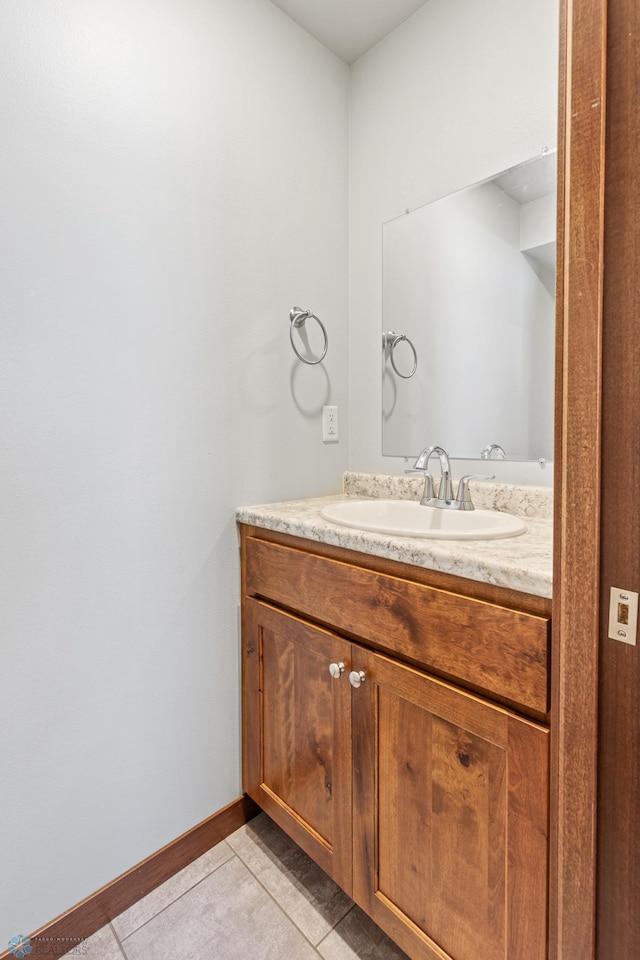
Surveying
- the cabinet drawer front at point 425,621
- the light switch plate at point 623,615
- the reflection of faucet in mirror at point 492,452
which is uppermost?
the reflection of faucet in mirror at point 492,452

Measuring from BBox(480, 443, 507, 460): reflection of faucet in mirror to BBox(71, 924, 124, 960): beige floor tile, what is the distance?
4.89ft

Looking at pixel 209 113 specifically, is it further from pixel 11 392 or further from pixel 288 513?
pixel 288 513

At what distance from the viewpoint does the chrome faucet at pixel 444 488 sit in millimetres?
1308

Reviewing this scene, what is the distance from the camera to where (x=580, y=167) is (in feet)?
1.94

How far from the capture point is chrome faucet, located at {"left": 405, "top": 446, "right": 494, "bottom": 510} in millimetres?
1308

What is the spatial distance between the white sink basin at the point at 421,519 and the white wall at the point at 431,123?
7.1 inches

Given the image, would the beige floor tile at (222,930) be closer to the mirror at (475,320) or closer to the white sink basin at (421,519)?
the white sink basin at (421,519)

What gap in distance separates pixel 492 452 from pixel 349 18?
4.68 feet

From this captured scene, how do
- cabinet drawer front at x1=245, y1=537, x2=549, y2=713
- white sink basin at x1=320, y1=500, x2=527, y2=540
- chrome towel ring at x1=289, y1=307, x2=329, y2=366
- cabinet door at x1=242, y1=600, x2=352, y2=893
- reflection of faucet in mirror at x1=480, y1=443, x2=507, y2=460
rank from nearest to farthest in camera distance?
cabinet drawer front at x1=245, y1=537, x2=549, y2=713
white sink basin at x1=320, y1=500, x2=527, y2=540
cabinet door at x1=242, y1=600, x2=352, y2=893
reflection of faucet in mirror at x1=480, y1=443, x2=507, y2=460
chrome towel ring at x1=289, y1=307, x2=329, y2=366

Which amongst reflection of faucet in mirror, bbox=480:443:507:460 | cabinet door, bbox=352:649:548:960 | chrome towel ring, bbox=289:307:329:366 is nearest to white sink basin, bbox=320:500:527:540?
reflection of faucet in mirror, bbox=480:443:507:460

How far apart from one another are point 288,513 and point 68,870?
959 mm

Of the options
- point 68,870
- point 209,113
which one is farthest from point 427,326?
point 68,870

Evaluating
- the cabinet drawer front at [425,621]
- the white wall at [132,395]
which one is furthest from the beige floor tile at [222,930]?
the cabinet drawer front at [425,621]

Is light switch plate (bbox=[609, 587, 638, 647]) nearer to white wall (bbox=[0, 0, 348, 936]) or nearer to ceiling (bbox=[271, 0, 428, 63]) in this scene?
white wall (bbox=[0, 0, 348, 936])
